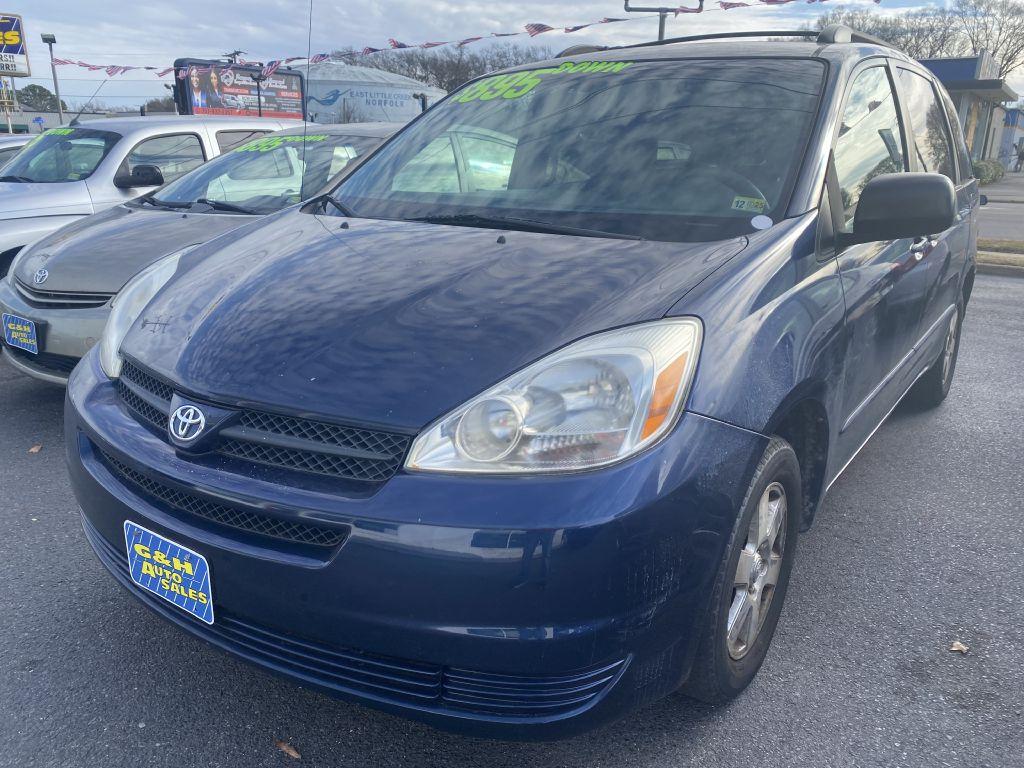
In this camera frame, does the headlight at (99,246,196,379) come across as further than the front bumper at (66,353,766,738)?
Yes

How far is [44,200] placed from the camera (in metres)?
5.71

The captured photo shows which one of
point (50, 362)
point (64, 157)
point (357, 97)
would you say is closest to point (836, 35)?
point (50, 362)

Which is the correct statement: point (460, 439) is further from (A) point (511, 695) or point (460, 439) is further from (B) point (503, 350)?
(A) point (511, 695)

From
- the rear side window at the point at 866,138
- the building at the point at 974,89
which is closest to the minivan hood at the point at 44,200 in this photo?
the rear side window at the point at 866,138

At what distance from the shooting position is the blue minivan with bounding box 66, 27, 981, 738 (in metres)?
1.60

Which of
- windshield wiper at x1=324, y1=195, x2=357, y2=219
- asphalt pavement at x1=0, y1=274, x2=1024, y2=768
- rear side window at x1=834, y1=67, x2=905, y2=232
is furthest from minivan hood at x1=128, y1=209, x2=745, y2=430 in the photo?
asphalt pavement at x1=0, y1=274, x2=1024, y2=768

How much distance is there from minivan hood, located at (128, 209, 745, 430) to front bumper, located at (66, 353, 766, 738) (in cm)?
20

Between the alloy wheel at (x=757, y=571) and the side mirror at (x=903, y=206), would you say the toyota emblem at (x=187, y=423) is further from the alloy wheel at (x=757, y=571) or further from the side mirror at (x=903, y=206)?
the side mirror at (x=903, y=206)

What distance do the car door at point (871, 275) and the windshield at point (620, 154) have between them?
0.72ft

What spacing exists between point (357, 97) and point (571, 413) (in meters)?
34.6

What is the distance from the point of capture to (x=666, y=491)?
5.38ft

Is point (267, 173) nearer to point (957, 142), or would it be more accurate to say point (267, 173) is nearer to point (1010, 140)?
point (957, 142)

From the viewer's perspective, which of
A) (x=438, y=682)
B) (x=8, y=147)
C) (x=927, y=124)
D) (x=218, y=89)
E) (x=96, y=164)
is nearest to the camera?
(x=438, y=682)

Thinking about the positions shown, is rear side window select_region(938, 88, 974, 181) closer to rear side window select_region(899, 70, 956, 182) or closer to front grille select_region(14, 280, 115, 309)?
rear side window select_region(899, 70, 956, 182)
